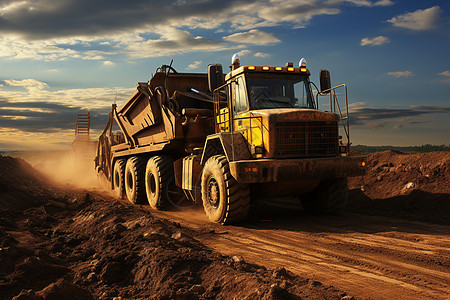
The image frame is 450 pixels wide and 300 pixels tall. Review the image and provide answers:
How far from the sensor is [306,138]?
327 inches

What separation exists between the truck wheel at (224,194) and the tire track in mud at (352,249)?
236 millimetres

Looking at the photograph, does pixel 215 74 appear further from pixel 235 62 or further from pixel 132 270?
pixel 132 270

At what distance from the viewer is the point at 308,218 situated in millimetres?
9258

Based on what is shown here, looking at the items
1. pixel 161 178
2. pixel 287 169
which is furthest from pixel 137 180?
pixel 287 169

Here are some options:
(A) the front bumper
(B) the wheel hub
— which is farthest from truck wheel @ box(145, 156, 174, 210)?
(A) the front bumper

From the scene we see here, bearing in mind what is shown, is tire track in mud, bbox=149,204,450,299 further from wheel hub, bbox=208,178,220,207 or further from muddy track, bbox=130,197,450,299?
wheel hub, bbox=208,178,220,207

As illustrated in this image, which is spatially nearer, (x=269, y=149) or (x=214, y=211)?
(x=269, y=149)

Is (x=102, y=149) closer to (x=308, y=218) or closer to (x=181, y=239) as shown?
(x=308, y=218)

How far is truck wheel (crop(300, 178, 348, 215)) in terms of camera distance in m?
9.42

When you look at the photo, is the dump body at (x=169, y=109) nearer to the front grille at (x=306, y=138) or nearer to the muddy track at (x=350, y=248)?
the muddy track at (x=350, y=248)

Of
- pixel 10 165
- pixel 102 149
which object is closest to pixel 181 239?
pixel 102 149

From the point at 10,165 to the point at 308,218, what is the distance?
17.5m

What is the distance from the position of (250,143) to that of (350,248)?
2.93 metres

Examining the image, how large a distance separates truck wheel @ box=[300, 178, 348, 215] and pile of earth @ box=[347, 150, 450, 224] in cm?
151
